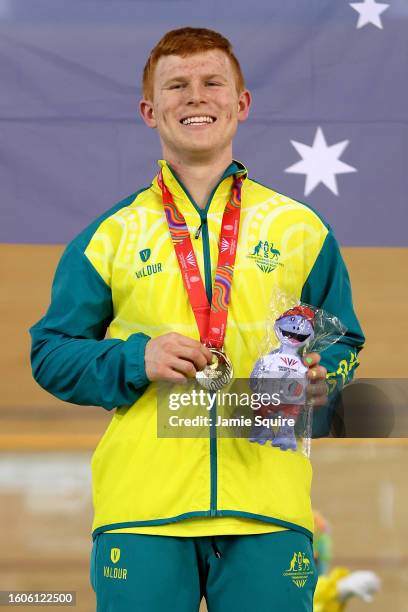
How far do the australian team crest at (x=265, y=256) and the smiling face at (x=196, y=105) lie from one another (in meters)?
0.16

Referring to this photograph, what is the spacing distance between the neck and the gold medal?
11.4 inches

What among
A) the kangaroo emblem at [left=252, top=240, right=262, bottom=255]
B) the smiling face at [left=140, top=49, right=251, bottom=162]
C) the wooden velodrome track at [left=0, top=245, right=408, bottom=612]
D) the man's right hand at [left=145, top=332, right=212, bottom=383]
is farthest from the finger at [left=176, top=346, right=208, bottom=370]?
the wooden velodrome track at [left=0, top=245, right=408, bottom=612]

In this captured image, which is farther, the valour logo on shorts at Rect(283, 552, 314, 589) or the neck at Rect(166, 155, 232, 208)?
the neck at Rect(166, 155, 232, 208)

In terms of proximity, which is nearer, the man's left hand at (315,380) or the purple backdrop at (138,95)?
the man's left hand at (315,380)

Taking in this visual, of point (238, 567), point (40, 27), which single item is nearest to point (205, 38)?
point (238, 567)

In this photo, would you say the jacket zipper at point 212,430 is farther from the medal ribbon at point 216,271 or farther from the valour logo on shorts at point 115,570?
the valour logo on shorts at point 115,570

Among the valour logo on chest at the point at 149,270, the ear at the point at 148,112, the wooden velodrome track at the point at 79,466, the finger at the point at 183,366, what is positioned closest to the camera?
the finger at the point at 183,366

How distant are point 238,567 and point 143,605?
0.13 m

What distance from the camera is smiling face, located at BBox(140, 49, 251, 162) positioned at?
1.58 m

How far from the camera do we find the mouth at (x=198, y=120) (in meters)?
1.58

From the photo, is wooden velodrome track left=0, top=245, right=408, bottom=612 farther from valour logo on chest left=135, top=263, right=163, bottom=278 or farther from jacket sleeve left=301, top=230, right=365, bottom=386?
valour logo on chest left=135, top=263, right=163, bottom=278

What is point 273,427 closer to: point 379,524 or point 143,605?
point 143,605

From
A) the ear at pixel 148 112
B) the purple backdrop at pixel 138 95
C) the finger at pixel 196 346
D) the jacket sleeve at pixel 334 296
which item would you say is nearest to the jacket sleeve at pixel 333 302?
the jacket sleeve at pixel 334 296

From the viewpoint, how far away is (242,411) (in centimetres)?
142
